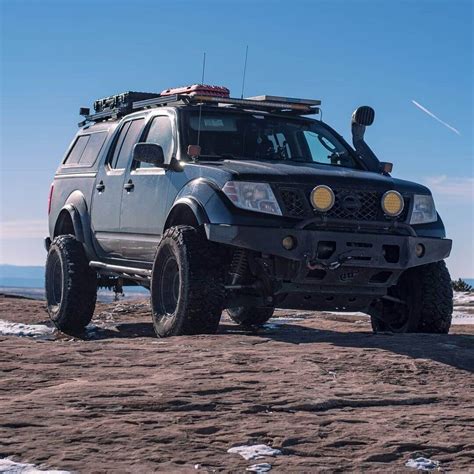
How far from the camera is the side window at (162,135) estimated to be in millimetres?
8352

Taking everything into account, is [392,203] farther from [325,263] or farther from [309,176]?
[325,263]

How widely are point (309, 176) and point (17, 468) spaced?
4.04 metres

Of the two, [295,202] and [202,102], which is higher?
[202,102]

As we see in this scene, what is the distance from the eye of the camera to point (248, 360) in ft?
18.6

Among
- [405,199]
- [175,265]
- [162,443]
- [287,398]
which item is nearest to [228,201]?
[175,265]

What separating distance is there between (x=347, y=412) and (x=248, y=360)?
127 centimetres

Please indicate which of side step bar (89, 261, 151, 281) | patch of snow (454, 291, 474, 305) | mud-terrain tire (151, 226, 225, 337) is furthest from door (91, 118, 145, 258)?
patch of snow (454, 291, 474, 305)

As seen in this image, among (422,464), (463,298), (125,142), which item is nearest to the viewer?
(422,464)

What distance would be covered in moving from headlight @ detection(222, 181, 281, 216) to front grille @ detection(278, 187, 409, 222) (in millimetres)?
71

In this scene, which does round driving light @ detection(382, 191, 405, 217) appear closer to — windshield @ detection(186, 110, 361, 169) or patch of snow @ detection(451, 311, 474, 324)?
windshield @ detection(186, 110, 361, 169)

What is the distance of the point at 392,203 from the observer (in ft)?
24.2

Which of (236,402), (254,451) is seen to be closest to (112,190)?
(236,402)

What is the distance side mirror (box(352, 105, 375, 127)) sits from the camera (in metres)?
8.91

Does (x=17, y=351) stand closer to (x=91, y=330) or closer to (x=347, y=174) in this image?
(x=347, y=174)
